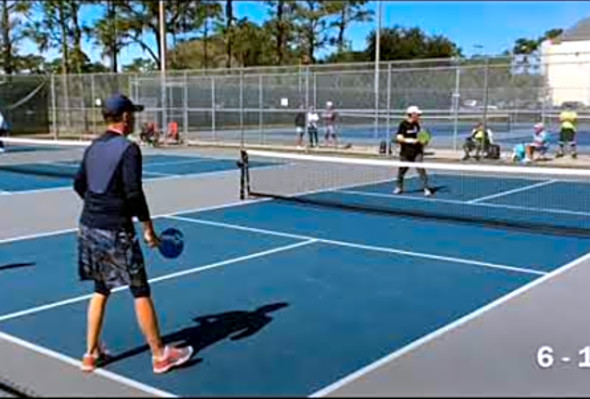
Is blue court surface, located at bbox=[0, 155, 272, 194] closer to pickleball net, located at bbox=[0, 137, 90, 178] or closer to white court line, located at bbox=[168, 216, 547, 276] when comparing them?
pickleball net, located at bbox=[0, 137, 90, 178]

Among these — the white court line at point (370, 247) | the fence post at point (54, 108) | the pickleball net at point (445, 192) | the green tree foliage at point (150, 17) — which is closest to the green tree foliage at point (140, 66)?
the green tree foliage at point (150, 17)

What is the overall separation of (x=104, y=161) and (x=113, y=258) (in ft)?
2.05

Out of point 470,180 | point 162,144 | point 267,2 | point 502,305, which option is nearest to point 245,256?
point 502,305

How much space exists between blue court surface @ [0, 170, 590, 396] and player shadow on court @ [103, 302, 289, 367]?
0.02 meters

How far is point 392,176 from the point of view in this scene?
19.5 m

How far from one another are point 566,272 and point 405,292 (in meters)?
2.04

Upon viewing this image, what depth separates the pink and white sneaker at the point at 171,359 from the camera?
520cm

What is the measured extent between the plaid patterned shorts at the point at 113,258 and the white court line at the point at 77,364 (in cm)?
59

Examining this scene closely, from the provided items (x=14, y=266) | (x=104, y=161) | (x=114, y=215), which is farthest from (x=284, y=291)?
(x=14, y=266)

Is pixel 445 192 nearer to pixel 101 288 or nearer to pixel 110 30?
pixel 101 288

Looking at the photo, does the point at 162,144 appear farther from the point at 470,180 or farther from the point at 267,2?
the point at 267,2

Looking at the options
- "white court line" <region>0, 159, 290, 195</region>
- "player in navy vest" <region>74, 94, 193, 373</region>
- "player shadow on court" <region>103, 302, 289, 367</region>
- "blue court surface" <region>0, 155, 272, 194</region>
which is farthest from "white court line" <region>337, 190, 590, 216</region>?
"player in navy vest" <region>74, 94, 193, 373</region>

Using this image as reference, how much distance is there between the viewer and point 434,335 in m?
6.04

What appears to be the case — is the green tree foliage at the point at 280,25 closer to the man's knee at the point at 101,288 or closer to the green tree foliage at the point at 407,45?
the green tree foliage at the point at 407,45
